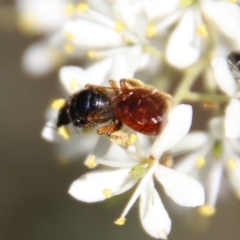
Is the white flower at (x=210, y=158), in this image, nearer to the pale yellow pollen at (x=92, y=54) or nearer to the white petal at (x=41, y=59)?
the pale yellow pollen at (x=92, y=54)

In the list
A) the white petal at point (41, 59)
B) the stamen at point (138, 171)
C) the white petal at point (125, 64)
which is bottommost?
the white petal at point (41, 59)

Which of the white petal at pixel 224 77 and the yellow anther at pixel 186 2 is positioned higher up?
the yellow anther at pixel 186 2

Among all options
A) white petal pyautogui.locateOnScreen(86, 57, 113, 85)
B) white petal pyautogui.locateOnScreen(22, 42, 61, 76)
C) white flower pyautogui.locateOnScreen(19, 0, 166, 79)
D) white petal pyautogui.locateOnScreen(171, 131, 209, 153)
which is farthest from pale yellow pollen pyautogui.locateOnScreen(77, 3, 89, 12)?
white petal pyautogui.locateOnScreen(171, 131, 209, 153)

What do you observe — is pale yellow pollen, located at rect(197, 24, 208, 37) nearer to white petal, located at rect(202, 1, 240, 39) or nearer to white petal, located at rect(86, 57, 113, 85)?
white petal, located at rect(202, 1, 240, 39)

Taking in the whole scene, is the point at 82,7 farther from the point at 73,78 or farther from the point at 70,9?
the point at 73,78

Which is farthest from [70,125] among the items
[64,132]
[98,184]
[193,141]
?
[193,141]

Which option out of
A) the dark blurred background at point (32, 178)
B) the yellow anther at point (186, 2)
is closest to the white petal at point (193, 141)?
the yellow anther at point (186, 2)

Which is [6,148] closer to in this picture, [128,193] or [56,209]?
[56,209]
